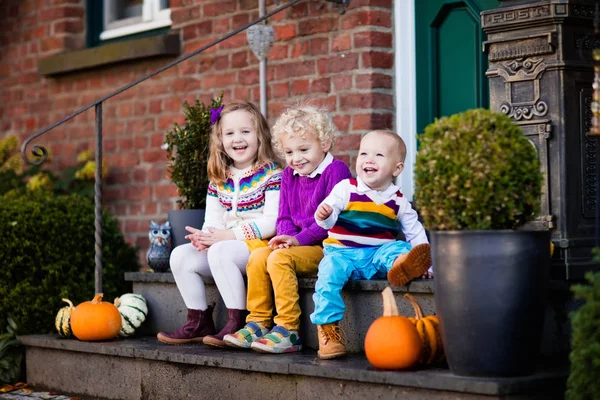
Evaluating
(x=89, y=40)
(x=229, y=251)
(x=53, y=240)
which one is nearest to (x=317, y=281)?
(x=229, y=251)

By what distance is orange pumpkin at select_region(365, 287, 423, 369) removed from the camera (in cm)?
386

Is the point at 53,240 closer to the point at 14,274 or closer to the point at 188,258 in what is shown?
the point at 14,274

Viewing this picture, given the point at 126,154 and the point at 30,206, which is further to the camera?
the point at 126,154

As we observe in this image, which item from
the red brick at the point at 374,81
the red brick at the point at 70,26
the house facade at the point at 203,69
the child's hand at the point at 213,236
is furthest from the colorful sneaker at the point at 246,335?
the red brick at the point at 70,26

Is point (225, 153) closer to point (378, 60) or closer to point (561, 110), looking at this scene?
point (378, 60)

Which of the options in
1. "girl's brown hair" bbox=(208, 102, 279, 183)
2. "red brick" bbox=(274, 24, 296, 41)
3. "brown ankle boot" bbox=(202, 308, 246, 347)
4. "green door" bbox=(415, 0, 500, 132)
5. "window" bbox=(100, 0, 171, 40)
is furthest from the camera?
"window" bbox=(100, 0, 171, 40)

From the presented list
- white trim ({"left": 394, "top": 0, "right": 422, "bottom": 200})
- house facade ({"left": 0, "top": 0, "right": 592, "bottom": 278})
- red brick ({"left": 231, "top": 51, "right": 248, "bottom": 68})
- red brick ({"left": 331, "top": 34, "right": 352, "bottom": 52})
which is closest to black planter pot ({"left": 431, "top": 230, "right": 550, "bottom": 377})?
house facade ({"left": 0, "top": 0, "right": 592, "bottom": 278})

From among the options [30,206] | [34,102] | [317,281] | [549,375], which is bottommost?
[549,375]

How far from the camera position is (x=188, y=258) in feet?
16.6

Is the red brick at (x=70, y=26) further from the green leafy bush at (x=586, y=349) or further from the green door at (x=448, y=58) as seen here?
the green leafy bush at (x=586, y=349)

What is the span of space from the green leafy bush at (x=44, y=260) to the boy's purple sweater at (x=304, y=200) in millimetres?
1565

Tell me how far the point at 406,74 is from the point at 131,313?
2028mm

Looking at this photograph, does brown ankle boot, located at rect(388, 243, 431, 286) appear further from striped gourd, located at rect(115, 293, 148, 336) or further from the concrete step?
striped gourd, located at rect(115, 293, 148, 336)

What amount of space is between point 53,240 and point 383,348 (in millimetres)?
2615
